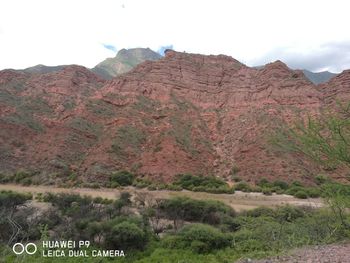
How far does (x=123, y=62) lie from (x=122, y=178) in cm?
13604

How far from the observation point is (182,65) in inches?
3132

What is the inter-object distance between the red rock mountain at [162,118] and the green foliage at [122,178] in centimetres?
167

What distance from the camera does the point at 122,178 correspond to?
47.7 m

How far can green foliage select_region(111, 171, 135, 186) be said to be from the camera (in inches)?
1854

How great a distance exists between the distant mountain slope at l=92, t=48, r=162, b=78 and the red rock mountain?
74.9 m

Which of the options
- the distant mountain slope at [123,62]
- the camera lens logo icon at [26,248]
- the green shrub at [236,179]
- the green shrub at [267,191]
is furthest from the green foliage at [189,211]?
the distant mountain slope at [123,62]

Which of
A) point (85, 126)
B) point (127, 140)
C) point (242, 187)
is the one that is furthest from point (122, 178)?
point (85, 126)

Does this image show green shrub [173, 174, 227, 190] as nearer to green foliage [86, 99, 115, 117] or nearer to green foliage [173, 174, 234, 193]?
green foliage [173, 174, 234, 193]

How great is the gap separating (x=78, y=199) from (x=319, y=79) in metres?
160

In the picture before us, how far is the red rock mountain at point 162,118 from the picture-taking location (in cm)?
5175

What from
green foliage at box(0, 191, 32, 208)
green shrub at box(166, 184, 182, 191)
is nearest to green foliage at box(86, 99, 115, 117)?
green shrub at box(166, 184, 182, 191)

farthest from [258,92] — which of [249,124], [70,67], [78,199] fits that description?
[78,199]

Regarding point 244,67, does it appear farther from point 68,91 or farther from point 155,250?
point 155,250

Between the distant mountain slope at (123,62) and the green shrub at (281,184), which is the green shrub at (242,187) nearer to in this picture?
the green shrub at (281,184)
